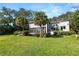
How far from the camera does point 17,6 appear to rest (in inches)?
1387

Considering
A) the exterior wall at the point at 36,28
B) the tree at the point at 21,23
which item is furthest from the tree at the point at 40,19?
the tree at the point at 21,23

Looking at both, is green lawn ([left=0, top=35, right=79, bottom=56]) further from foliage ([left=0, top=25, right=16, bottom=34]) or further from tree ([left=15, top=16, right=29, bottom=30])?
tree ([left=15, top=16, right=29, bottom=30])

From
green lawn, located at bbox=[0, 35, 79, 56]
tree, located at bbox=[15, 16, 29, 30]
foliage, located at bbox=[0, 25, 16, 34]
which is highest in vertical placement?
tree, located at bbox=[15, 16, 29, 30]

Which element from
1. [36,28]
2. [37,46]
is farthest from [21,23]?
[37,46]

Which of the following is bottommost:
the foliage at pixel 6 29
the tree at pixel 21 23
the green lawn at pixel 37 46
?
the green lawn at pixel 37 46

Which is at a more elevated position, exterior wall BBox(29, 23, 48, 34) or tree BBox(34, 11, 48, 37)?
tree BBox(34, 11, 48, 37)

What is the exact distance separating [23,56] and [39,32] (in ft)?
1.63

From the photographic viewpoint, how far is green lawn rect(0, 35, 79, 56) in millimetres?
35219

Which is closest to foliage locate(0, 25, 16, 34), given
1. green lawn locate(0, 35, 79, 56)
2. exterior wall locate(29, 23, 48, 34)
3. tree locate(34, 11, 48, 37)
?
green lawn locate(0, 35, 79, 56)

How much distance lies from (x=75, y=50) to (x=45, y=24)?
0.68 m

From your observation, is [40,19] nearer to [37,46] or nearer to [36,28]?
[36,28]

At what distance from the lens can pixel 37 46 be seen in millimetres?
35281

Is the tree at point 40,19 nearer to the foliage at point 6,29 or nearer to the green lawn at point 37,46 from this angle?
the green lawn at point 37,46

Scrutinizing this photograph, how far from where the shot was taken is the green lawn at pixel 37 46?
35.2 m
